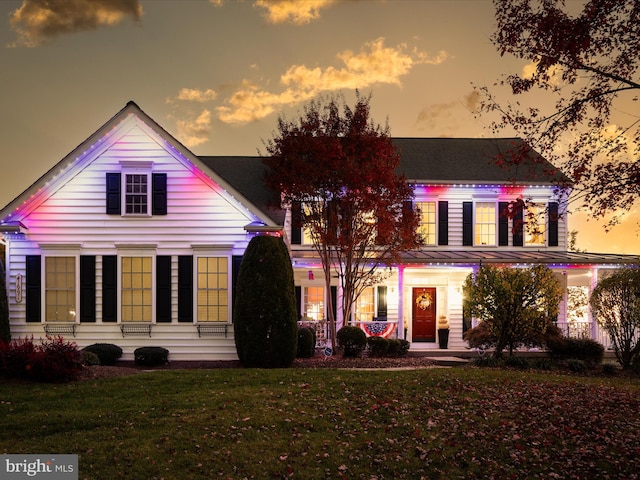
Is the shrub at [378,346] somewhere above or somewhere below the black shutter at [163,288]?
below

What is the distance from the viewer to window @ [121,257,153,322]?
60.5 feet

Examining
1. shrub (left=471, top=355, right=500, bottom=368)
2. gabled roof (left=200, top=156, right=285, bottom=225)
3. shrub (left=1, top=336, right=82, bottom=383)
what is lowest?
shrub (left=471, top=355, right=500, bottom=368)

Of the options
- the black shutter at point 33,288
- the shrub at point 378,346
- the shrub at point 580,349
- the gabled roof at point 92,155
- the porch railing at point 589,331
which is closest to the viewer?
the gabled roof at point 92,155

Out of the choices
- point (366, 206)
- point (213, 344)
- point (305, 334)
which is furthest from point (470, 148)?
point (213, 344)

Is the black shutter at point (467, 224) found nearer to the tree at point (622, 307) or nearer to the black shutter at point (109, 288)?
the tree at point (622, 307)

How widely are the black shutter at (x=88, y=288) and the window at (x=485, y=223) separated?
49.1 feet

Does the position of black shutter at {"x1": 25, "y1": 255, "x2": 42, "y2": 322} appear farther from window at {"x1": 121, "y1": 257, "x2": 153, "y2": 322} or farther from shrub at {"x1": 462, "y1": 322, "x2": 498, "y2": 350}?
shrub at {"x1": 462, "y1": 322, "x2": 498, "y2": 350}

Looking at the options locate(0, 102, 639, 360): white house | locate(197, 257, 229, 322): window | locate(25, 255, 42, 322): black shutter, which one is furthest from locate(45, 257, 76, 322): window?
locate(197, 257, 229, 322): window

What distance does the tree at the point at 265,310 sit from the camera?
16.5m

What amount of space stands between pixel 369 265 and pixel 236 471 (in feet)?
51.4

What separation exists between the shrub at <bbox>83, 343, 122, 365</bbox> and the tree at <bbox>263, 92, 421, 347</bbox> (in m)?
6.53

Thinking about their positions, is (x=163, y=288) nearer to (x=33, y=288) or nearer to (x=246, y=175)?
(x=33, y=288)

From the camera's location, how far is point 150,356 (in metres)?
17.7

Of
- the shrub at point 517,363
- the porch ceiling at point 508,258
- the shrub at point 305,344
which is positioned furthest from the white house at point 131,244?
the shrub at point 517,363
